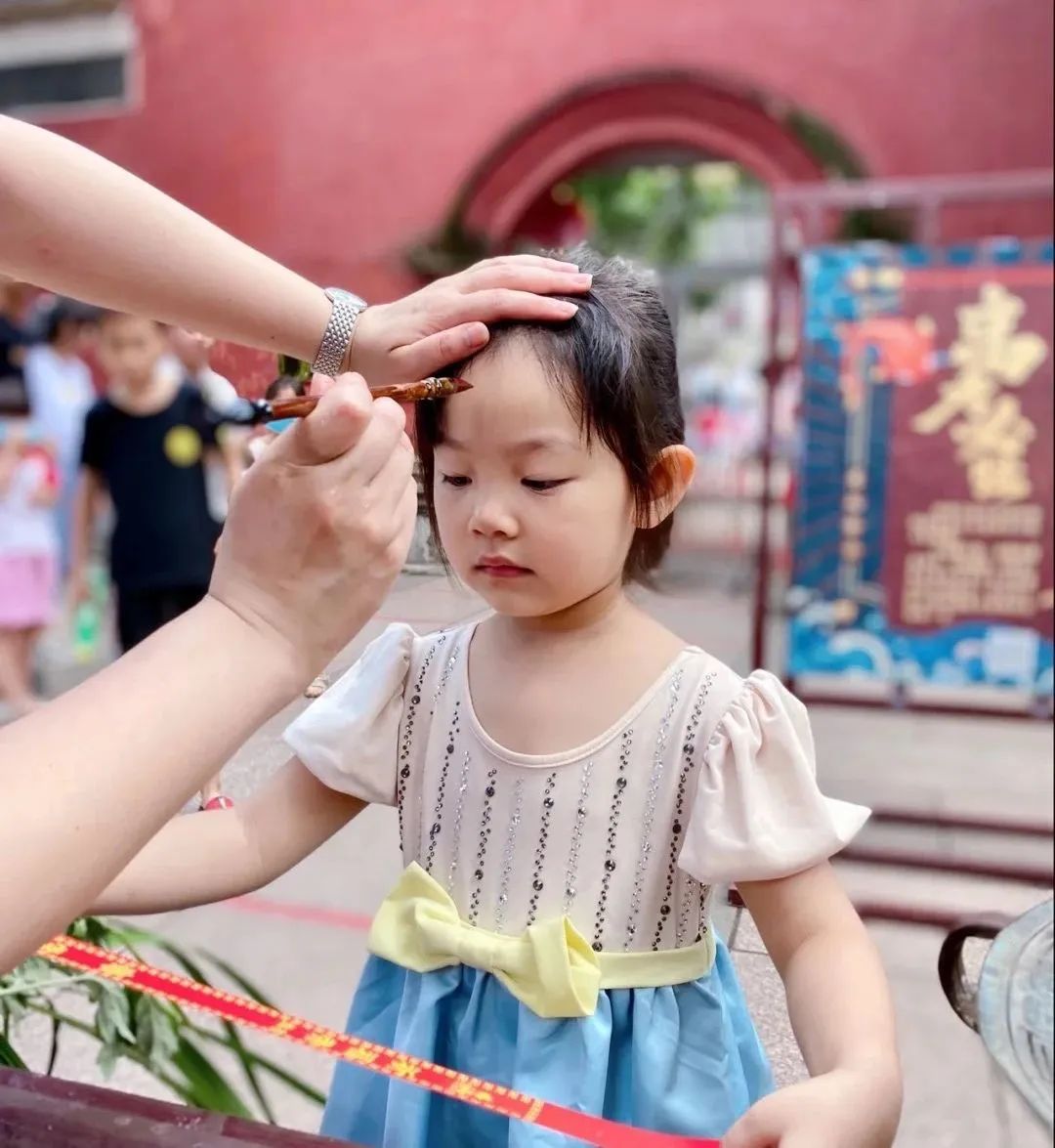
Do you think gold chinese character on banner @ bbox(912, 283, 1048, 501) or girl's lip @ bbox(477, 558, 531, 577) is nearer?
girl's lip @ bbox(477, 558, 531, 577)

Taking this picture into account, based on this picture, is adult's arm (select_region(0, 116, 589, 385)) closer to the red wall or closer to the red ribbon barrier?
the red ribbon barrier

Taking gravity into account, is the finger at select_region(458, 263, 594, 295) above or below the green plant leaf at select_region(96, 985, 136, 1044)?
above

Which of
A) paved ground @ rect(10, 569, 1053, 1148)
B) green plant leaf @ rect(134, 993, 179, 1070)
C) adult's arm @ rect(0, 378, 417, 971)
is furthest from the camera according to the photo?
green plant leaf @ rect(134, 993, 179, 1070)

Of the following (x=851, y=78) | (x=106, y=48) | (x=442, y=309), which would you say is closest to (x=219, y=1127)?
(x=442, y=309)

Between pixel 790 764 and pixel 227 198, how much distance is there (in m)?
4.80

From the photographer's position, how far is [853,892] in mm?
2180

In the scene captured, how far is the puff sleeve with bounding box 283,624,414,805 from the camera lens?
0.90 metres

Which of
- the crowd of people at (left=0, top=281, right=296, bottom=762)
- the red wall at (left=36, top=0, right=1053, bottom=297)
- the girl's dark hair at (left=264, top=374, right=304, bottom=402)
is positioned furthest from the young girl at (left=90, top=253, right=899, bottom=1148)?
the red wall at (left=36, top=0, right=1053, bottom=297)

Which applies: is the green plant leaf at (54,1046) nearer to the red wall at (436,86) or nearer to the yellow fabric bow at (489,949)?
the yellow fabric bow at (489,949)

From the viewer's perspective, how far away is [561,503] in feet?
2.56

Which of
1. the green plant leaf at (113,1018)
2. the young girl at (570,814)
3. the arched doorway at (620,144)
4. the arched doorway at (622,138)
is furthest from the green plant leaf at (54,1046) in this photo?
the arched doorway at (622,138)

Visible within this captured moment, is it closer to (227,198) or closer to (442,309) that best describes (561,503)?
(442,309)

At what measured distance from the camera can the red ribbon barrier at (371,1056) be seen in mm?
648

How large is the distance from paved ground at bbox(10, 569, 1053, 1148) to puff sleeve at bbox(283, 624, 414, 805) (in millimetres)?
44
